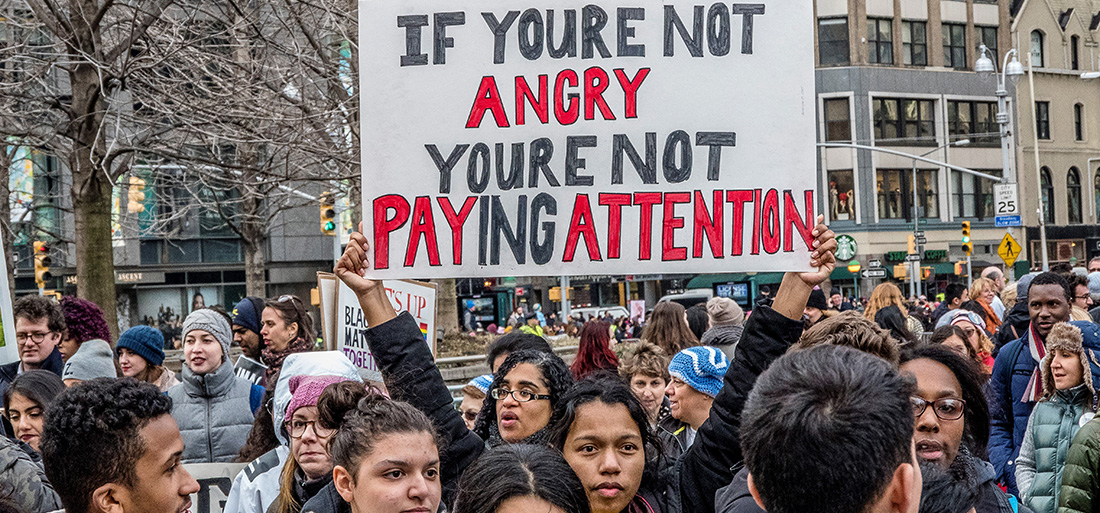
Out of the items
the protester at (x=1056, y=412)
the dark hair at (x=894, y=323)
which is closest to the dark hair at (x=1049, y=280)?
the dark hair at (x=894, y=323)

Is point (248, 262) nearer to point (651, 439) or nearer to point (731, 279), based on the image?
point (731, 279)

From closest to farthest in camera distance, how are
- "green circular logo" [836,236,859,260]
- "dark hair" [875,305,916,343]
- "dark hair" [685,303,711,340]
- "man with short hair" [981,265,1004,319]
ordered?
"dark hair" [875,305,916,343]
"dark hair" [685,303,711,340]
"man with short hair" [981,265,1004,319]
"green circular logo" [836,236,859,260]

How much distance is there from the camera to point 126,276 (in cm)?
3722

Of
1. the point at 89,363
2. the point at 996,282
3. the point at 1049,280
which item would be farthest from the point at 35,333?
the point at 996,282

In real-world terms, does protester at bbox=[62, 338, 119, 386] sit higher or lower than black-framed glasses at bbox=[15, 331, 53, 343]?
lower

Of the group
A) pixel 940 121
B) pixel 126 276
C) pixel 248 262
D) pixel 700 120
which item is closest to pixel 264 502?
pixel 700 120

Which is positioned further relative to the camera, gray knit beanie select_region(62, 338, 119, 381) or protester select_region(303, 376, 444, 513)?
gray knit beanie select_region(62, 338, 119, 381)

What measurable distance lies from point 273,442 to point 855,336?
2.55 m

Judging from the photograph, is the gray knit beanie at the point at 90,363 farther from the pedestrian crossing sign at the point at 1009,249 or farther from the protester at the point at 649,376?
the pedestrian crossing sign at the point at 1009,249

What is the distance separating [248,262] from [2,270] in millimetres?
26152

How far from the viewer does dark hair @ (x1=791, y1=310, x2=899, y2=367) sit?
3.92 m

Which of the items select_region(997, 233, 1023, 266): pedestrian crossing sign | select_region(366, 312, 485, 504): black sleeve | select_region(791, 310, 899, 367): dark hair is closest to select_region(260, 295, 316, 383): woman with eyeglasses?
select_region(366, 312, 485, 504): black sleeve

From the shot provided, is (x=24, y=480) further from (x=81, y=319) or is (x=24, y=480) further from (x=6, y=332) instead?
(x=81, y=319)

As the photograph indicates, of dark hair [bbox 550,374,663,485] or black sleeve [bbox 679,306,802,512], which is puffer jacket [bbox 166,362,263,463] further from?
black sleeve [bbox 679,306,802,512]
